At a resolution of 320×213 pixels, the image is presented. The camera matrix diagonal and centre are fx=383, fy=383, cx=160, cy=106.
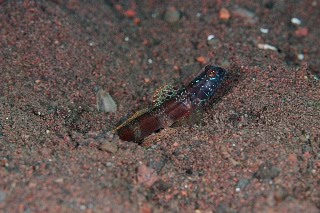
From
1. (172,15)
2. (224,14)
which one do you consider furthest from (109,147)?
(224,14)

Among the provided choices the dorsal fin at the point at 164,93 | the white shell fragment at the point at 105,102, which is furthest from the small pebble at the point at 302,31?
the white shell fragment at the point at 105,102

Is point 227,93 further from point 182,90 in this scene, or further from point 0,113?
point 0,113

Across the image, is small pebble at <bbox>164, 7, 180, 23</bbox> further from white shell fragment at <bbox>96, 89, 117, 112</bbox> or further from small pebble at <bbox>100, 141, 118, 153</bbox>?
small pebble at <bbox>100, 141, 118, 153</bbox>

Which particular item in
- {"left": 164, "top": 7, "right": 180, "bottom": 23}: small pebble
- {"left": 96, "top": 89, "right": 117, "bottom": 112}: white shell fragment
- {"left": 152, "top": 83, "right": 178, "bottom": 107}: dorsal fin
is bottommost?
{"left": 96, "top": 89, "right": 117, "bottom": 112}: white shell fragment

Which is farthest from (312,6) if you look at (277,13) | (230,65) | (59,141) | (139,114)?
(59,141)

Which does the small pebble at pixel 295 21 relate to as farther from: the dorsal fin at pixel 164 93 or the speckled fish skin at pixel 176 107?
the dorsal fin at pixel 164 93

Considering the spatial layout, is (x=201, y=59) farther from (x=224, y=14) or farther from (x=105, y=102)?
(x=105, y=102)

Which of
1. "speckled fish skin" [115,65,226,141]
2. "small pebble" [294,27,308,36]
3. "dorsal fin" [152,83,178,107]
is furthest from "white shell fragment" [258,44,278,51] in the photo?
"dorsal fin" [152,83,178,107]
